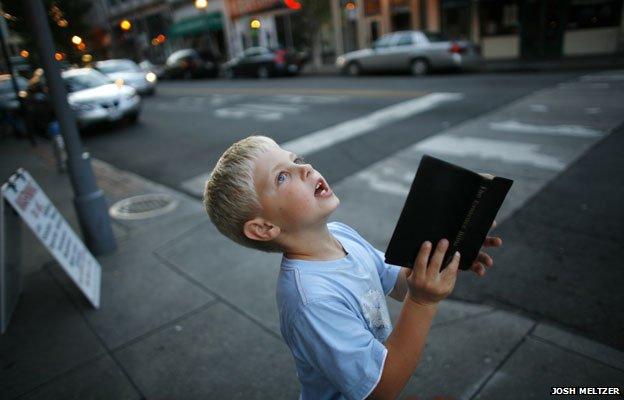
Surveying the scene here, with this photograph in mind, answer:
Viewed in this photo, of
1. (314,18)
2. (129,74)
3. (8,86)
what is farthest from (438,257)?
(314,18)

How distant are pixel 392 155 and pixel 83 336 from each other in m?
5.45

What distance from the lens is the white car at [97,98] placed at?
1180 centimetres

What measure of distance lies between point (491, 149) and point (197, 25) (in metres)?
34.0

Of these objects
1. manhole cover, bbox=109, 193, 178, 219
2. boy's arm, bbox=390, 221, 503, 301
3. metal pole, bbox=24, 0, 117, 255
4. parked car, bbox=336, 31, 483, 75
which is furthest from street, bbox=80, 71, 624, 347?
metal pole, bbox=24, 0, 117, 255

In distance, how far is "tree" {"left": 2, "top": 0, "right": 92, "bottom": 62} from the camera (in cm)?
463

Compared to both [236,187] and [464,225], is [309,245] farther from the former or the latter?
[464,225]

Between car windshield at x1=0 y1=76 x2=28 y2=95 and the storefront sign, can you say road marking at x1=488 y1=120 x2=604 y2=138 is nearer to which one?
car windshield at x1=0 y1=76 x2=28 y2=95

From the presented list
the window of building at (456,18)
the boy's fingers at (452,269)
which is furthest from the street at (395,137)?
the window of building at (456,18)

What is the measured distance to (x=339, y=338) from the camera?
1.32m

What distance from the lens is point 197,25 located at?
3591 centimetres

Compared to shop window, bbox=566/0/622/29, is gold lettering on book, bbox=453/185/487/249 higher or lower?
lower

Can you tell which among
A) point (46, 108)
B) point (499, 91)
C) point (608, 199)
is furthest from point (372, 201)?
point (46, 108)

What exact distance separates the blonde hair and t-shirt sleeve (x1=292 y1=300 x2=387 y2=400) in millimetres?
382

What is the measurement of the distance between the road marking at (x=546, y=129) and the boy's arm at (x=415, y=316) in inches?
287
